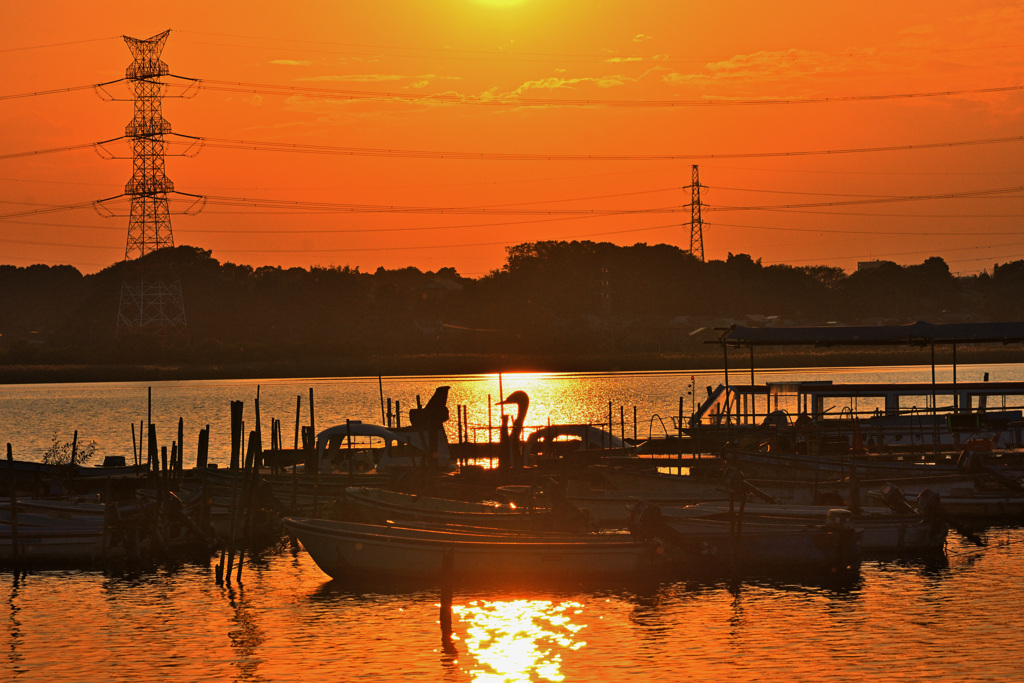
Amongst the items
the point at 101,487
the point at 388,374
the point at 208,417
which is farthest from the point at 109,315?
the point at 101,487

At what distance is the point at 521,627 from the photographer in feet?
84.7

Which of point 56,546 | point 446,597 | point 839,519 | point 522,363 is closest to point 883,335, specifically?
point 839,519

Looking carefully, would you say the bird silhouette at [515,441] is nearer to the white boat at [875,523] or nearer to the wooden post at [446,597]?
the white boat at [875,523]

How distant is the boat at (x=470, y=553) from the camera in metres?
28.9

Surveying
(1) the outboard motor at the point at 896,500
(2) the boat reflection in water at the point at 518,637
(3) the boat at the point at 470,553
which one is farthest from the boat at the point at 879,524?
(2) the boat reflection in water at the point at 518,637

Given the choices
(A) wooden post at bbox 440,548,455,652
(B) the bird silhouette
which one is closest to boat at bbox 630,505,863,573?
(A) wooden post at bbox 440,548,455,652

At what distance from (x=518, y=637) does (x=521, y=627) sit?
2.73 ft

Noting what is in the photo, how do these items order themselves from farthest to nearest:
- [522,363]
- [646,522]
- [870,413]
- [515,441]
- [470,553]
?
[522,363], [870,413], [515,441], [646,522], [470,553]

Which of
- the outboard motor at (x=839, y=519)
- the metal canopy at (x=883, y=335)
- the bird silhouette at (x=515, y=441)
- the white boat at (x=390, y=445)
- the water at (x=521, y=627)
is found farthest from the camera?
the metal canopy at (x=883, y=335)

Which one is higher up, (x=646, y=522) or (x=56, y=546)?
(x=646, y=522)

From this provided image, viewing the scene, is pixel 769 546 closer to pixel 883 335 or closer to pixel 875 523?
pixel 875 523

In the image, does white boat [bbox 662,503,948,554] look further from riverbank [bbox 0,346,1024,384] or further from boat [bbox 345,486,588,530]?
riverbank [bbox 0,346,1024,384]

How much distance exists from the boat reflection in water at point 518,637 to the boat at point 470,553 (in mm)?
1140

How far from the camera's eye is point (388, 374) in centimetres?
16625
